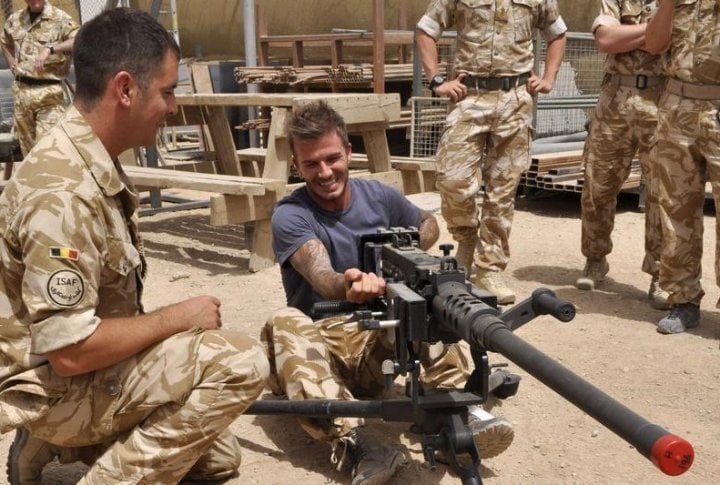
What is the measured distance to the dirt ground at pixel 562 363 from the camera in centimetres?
315

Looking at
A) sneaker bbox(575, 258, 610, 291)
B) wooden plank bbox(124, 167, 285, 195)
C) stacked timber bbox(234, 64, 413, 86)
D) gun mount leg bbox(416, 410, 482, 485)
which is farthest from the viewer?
stacked timber bbox(234, 64, 413, 86)

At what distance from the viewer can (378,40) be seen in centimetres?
810

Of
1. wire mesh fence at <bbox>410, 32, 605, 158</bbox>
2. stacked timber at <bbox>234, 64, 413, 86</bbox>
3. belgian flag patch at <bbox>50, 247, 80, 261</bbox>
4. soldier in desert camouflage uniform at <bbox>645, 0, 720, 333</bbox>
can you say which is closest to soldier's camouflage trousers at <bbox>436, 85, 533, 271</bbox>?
soldier in desert camouflage uniform at <bbox>645, 0, 720, 333</bbox>

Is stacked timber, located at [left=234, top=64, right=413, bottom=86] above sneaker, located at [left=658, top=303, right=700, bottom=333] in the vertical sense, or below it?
above

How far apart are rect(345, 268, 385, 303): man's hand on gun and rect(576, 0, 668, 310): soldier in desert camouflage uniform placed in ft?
8.89

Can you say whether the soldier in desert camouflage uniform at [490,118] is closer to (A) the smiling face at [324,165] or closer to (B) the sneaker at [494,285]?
(B) the sneaker at [494,285]

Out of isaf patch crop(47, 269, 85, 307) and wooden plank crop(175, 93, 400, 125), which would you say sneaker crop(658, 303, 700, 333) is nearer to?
wooden plank crop(175, 93, 400, 125)

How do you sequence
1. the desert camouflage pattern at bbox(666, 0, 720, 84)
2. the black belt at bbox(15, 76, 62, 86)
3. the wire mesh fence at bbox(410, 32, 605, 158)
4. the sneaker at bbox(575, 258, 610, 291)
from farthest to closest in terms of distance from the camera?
the wire mesh fence at bbox(410, 32, 605, 158)
the black belt at bbox(15, 76, 62, 86)
the sneaker at bbox(575, 258, 610, 291)
the desert camouflage pattern at bbox(666, 0, 720, 84)

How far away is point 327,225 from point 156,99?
105 centimetres

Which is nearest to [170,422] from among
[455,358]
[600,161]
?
[455,358]

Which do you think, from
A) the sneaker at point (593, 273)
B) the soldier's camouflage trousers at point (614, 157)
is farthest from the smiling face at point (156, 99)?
the sneaker at point (593, 273)

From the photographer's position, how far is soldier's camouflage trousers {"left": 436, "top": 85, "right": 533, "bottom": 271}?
5199mm

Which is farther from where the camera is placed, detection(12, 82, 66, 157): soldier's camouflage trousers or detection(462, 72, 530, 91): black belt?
detection(12, 82, 66, 157): soldier's camouflage trousers

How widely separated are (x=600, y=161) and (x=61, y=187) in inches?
151
